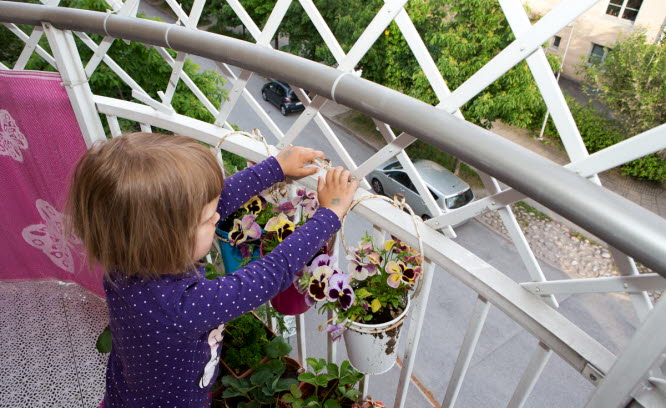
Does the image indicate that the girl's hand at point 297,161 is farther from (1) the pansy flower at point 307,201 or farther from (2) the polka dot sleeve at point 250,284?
(2) the polka dot sleeve at point 250,284

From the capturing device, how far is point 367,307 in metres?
1.08

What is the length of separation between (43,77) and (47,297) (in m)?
1.32

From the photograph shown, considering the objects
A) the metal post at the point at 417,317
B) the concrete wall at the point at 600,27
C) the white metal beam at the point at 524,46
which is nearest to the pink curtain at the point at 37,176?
the metal post at the point at 417,317

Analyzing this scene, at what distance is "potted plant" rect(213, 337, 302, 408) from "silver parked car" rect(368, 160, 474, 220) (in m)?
4.93

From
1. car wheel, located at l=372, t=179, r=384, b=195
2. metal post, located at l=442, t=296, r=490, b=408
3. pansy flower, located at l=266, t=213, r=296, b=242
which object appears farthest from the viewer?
car wheel, located at l=372, t=179, r=384, b=195

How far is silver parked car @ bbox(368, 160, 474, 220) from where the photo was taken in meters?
6.52

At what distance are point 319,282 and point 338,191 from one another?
0.22 meters

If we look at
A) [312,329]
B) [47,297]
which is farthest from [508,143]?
[312,329]

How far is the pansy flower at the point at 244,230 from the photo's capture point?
1188 millimetres

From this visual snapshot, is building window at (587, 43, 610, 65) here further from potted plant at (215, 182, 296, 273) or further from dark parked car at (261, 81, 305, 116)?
potted plant at (215, 182, 296, 273)

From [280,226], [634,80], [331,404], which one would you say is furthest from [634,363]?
[634,80]

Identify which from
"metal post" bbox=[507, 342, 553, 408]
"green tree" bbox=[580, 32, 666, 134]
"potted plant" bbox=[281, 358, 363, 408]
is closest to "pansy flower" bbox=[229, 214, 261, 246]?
"potted plant" bbox=[281, 358, 363, 408]

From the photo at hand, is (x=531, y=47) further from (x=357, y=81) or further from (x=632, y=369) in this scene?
(x=632, y=369)

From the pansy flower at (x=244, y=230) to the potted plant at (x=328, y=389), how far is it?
0.49 metres
